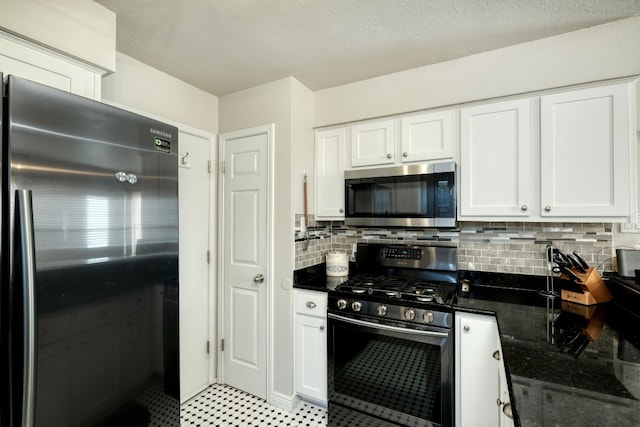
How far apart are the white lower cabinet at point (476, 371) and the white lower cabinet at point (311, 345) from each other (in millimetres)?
856

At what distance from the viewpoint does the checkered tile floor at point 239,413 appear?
205 centimetres

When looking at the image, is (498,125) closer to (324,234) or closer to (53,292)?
(324,234)

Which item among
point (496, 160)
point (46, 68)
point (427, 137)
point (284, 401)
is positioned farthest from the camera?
point (284, 401)

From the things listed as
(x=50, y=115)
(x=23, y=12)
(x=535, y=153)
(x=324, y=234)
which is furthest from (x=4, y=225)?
(x=535, y=153)

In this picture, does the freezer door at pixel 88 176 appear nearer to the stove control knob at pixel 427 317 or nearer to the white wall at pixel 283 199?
the white wall at pixel 283 199

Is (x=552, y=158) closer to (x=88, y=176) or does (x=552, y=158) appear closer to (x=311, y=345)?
(x=311, y=345)

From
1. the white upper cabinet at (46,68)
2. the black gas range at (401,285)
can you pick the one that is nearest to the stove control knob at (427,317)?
the black gas range at (401,285)

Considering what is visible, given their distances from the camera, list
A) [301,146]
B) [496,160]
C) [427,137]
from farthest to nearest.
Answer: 1. [301,146]
2. [427,137]
3. [496,160]

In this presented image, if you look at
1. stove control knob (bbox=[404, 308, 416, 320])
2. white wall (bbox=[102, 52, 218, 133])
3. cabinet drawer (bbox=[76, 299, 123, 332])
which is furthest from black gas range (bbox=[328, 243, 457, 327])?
white wall (bbox=[102, 52, 218, 133])

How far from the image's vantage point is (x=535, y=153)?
1762mm

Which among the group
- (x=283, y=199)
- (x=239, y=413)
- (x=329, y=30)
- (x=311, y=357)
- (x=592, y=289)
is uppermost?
(x=329, y=30)

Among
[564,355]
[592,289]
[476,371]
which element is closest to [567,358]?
[564,355]

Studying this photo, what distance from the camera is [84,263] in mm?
1073

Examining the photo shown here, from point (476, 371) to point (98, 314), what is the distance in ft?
5.95
